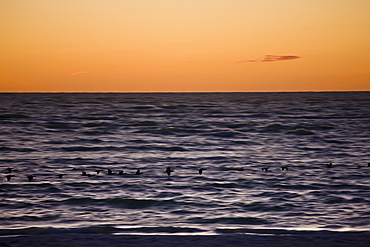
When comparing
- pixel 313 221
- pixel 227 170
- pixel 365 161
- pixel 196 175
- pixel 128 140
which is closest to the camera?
pixel 313 221

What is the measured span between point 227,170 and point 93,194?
552 centimetres

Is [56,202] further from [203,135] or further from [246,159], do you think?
[203,135]

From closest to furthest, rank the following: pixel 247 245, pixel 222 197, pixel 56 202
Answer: pixel 247 245, pixel 56 202, pixel 222 197

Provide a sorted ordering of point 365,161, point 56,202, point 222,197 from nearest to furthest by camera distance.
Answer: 1. point 56,202
2. point 222,197
3. point 365,161

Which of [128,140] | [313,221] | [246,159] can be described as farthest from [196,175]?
[128,140]

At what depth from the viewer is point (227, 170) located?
14578 millimetres

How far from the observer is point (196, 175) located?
44.3 feet

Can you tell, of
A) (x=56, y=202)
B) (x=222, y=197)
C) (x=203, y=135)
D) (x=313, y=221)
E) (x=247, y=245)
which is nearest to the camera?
(x=247, y=245)

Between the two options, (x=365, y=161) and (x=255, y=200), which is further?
(x=365, y=161)

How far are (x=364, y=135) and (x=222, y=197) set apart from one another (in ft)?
64.4

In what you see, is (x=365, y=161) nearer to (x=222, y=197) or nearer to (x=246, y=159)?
(x=246, y=159)

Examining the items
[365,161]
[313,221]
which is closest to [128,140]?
[365,161]

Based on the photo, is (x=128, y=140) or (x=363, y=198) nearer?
(x=363, y=198)

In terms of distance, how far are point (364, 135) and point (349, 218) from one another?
20.3 meters
